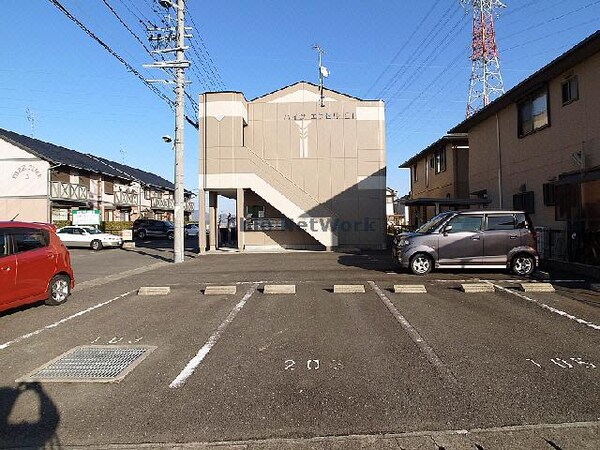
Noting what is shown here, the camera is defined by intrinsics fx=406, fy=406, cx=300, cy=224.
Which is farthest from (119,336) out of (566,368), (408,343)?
(566,368)

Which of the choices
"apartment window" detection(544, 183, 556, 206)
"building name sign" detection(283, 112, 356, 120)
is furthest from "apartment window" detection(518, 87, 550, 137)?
"building name sign" detection(283, 112, 356, 120)

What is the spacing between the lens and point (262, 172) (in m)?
18.9

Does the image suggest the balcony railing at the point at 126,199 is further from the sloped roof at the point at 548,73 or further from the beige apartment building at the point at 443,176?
the sloped roof at the point at 548,73

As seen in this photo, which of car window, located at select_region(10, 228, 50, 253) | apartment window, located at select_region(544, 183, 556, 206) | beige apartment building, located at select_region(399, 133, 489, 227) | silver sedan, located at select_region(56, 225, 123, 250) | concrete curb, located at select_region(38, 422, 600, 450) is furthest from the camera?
silver sedan, located at select_region(56, 225, 123, 250)

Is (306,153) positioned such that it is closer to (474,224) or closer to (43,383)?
(474,224)

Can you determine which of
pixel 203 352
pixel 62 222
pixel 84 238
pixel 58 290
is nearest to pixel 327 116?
pixel 84 238

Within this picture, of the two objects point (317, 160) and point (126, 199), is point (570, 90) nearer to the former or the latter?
point (317, 160)

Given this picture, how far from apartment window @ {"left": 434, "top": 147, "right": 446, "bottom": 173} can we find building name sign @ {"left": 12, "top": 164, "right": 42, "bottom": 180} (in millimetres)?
28002

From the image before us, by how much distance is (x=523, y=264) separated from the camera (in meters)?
10.3

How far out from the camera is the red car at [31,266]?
6.44 metres

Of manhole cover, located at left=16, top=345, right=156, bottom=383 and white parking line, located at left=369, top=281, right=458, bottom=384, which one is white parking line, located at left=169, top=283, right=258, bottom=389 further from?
white parking line, located at left=369, top=281, right=458, bottom=384

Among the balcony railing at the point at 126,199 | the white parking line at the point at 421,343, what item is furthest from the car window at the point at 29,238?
the balcony railing at the point at 126,199

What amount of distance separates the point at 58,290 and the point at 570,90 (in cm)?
1392

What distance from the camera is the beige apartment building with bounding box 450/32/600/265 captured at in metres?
10.5
